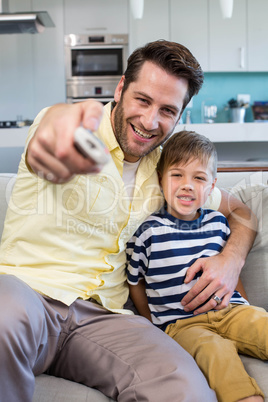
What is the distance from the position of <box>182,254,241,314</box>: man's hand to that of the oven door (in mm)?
3897

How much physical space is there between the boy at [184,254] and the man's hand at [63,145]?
800 millimetres

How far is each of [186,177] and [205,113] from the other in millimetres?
3967

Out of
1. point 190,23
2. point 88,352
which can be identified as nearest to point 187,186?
point 88,352

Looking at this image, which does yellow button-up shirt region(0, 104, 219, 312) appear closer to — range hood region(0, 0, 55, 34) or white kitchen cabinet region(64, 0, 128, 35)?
range hood region(0, 0, 55, 34)

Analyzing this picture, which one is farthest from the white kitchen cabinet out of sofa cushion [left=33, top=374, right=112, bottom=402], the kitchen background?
sofa cushion [left=33, top=374, right=112, bottom=402]

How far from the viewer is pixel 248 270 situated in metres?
1.55

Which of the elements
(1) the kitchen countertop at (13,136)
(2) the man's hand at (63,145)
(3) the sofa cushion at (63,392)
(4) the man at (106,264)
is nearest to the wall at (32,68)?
(1) the kitchen countertop at (13,136)

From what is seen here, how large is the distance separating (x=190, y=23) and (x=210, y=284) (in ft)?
13.7

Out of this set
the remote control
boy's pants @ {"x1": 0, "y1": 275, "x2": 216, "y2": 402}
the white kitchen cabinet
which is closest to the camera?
the remote control

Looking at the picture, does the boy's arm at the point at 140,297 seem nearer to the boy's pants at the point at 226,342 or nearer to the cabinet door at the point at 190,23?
the boy's pants at the point at 226,342

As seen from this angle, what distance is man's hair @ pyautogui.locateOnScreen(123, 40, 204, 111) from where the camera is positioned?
4.44 ft

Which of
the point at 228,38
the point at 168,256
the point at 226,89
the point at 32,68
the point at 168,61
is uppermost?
the point at 228,38

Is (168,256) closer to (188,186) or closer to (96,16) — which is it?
(188,186)

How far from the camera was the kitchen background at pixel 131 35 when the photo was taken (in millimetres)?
4777
